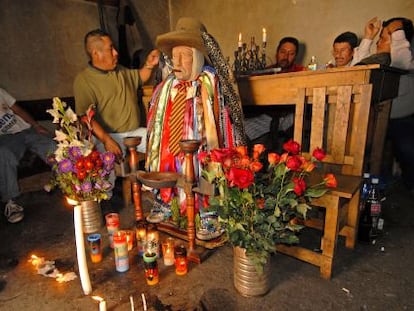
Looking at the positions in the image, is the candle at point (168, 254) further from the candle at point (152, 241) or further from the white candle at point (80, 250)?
the white candle at point (80, 250)

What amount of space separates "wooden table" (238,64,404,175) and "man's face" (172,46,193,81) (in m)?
0.41

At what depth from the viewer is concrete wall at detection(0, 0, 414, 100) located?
2779mm

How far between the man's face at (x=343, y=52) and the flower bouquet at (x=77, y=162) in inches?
87.8

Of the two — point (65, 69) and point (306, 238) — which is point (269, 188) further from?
point (65, 69)

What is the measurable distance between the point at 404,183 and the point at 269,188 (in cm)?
212

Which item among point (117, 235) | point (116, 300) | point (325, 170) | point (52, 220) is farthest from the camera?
point (52, 220)

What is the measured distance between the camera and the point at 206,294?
4.16ft

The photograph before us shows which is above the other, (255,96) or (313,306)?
(255,96)

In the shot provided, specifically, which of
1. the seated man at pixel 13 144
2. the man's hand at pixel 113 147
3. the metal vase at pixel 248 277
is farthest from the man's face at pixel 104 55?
the metal vase at pixel 248 277

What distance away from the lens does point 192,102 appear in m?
1.70

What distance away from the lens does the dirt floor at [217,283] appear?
1.21m

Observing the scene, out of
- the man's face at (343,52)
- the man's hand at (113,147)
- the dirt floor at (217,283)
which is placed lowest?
the dirt floor at (217,283)

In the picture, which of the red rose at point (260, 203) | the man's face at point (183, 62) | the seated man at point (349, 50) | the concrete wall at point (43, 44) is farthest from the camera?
the concrete wall at point (43, 44)

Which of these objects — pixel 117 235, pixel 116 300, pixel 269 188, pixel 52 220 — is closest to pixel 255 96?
pixel 269 188
